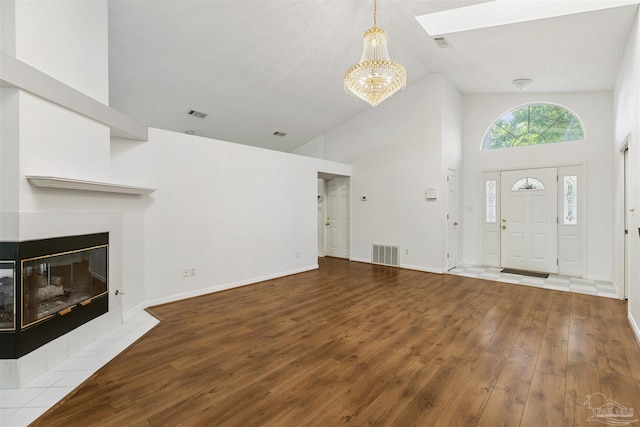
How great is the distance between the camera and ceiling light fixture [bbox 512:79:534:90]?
5.02 meters

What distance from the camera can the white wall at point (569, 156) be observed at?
5.08 meters

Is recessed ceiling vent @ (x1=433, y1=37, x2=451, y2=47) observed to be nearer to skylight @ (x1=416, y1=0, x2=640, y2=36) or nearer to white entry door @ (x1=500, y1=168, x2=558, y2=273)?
skylight @ (x1=416, y1=0, x2=640, y2=36)

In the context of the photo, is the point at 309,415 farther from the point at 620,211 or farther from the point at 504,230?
the point at 504,230

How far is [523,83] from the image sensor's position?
16.6ft

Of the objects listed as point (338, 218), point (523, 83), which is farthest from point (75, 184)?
point (523, 83)

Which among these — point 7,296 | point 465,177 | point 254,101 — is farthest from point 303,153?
point 7,296

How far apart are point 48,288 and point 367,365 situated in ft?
9.00

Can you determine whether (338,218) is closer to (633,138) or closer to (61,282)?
(633,138)

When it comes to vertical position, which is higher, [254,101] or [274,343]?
[254,101]

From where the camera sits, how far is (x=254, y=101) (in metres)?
5.88

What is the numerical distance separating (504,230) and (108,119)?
7.05m

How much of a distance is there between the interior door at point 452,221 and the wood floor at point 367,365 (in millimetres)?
2029

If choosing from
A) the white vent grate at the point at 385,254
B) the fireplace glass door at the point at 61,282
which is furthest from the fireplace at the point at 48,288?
the white vent grate at the point at 385,254

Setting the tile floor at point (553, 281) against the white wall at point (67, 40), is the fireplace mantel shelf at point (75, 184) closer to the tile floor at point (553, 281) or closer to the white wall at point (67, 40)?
the white wall at point (67, 40)
